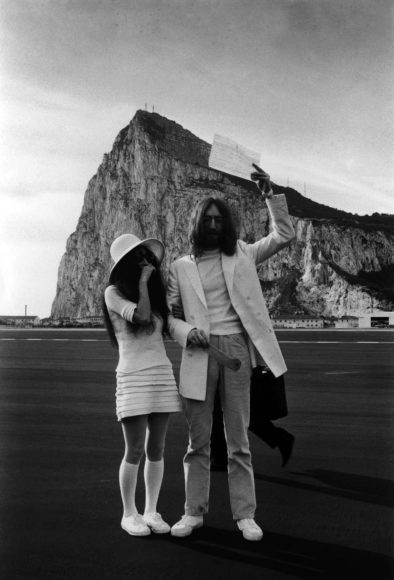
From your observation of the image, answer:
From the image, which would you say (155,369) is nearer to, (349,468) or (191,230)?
(191,230)

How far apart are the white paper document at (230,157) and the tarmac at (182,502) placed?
2.08 metres

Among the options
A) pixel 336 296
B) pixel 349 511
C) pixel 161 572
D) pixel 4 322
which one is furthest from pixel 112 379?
pixel 4 322

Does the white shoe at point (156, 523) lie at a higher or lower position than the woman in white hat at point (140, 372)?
lower

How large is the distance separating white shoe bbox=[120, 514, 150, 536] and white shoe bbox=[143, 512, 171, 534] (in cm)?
3

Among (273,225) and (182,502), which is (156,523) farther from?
(273,225)

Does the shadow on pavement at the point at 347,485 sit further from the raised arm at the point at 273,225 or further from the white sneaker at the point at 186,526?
the raised arm at the point at 273,225

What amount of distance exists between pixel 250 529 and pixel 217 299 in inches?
50.5

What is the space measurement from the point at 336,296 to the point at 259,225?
33316 millimetres

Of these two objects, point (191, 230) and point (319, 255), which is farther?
point (319, 255)

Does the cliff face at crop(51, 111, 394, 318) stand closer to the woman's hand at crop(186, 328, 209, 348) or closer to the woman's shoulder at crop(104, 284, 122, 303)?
the woman's shoulder at crop(104, 284, 122, 303)

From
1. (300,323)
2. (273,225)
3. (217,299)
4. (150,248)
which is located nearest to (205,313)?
(217,299)

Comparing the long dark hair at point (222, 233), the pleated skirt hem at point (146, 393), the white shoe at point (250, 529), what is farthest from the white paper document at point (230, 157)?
the white shoe at point (250, 529)

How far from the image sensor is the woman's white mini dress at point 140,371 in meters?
3.95

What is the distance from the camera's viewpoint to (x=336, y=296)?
447 ft
